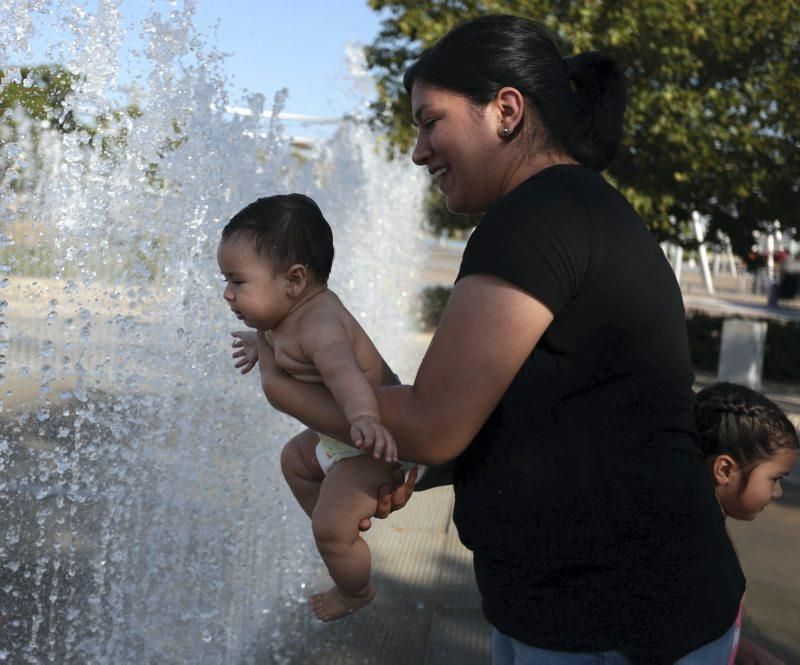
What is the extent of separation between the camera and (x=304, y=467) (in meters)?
2.09

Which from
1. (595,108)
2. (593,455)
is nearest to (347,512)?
(593,455)

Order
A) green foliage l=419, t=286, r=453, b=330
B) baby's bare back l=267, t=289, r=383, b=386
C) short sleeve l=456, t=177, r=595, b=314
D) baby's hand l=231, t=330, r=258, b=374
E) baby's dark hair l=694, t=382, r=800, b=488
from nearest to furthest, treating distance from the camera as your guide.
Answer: short sleeve l=456, t=177, r=595, b=314, baby's bare back l=267, t=289, r=383, b=386, baby's dark hair l=694, t=382, r=800, b=488, baby's hand l=231, t=330, r=258, b=374, green foliage l=419, t=286, r=453, b=330

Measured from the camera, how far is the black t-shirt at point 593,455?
140cm

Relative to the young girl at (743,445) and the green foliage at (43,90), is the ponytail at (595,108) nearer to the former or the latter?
the young girl at (743,445)

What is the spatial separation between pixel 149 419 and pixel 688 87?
10320mm

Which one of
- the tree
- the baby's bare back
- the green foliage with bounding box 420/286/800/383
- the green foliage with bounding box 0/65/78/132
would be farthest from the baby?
the green foliage with bounding box 420/286/800/383

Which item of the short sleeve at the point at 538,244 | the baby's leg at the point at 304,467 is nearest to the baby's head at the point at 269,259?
the baby's leg at the point at 304,467

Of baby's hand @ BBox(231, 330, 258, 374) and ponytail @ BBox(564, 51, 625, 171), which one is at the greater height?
ponytail @ BBox(564, 51, 625, 171)

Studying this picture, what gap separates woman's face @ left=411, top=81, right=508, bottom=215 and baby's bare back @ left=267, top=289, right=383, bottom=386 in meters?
0.36

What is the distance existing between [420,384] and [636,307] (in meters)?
0.32

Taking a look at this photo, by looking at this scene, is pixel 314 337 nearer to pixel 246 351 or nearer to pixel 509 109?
pixel 246 351

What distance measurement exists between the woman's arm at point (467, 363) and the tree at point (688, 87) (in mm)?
10708

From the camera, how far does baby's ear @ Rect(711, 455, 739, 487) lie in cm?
194

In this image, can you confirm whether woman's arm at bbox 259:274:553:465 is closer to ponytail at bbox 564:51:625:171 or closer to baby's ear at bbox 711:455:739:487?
ponytail at bbox 564:51:625:171
